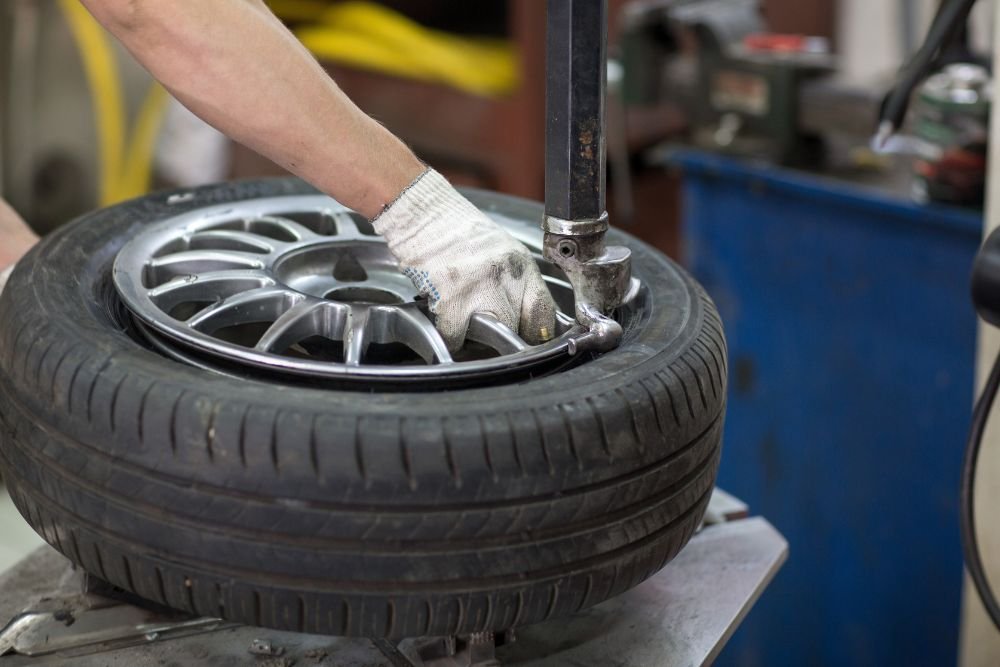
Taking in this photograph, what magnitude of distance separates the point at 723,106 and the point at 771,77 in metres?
0.12

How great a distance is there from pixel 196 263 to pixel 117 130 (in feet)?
6.98

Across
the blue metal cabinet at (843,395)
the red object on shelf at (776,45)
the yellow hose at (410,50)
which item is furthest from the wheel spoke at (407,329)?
the yellow hose at (410,50)

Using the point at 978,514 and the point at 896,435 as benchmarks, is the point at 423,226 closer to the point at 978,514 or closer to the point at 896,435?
the point at 978,514

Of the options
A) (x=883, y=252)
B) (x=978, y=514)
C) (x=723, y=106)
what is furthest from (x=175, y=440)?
(x=723, y=106)

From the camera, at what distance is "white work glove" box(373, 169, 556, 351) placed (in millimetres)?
1077

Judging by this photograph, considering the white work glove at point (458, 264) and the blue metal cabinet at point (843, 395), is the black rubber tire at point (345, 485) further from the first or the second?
the blue metal cabinet at point (843, 395)

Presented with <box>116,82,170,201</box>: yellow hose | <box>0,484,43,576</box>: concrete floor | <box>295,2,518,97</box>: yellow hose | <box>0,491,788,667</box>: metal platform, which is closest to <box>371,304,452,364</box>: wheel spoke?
<box>0,491,788,667</box>: metal platform

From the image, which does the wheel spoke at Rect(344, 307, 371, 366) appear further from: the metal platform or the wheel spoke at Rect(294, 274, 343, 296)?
the metal platform

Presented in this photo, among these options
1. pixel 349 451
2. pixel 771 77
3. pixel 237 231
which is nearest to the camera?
pixel 349 451

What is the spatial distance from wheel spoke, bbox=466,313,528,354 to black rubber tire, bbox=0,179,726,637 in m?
0.11

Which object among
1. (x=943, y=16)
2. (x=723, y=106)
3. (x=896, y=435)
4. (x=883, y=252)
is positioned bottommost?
(x=896, y=435)

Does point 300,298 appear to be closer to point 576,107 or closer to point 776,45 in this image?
point 576,107

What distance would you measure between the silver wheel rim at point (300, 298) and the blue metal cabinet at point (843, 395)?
2.71ft

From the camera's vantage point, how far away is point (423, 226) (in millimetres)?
1084
